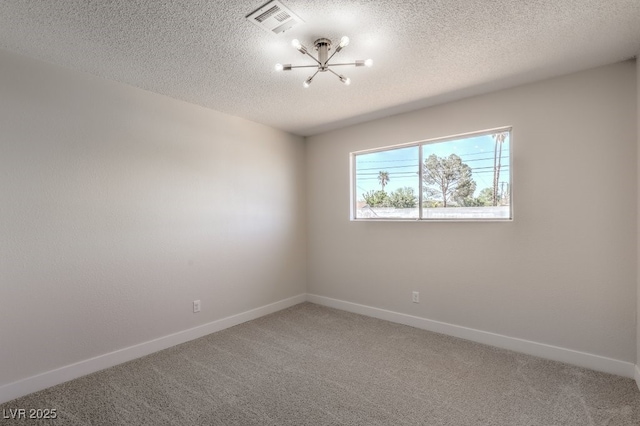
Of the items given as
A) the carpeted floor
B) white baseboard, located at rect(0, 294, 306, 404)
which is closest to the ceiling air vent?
the carpeted floor

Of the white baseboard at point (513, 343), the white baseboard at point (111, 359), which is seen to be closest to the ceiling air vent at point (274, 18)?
the white baseboard at point (111, 359)

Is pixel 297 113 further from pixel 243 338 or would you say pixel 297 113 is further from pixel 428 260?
pixel 243 338

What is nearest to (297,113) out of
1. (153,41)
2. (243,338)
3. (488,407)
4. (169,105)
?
(169,105)

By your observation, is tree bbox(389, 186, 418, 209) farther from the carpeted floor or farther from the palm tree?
the carpeted floor

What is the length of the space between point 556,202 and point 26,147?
4.26 m

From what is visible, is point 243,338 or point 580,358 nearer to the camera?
point 580,358

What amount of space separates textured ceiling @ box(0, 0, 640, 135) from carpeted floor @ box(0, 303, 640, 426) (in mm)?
2464

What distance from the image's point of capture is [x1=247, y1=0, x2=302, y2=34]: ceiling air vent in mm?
1752

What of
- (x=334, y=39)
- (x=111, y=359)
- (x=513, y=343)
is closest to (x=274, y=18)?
(x=334, y=39)

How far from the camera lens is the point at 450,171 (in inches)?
133

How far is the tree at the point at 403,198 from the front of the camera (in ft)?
12.0

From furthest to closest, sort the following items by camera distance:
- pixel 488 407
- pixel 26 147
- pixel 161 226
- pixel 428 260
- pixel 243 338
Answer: pixel 428 260 < pixel 243 338 < pixel 161 226 < pixel 26 147 < pixel 488 407

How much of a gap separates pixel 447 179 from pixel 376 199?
0.92m

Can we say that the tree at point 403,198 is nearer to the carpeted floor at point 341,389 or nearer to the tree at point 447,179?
the tree at point 447,179
